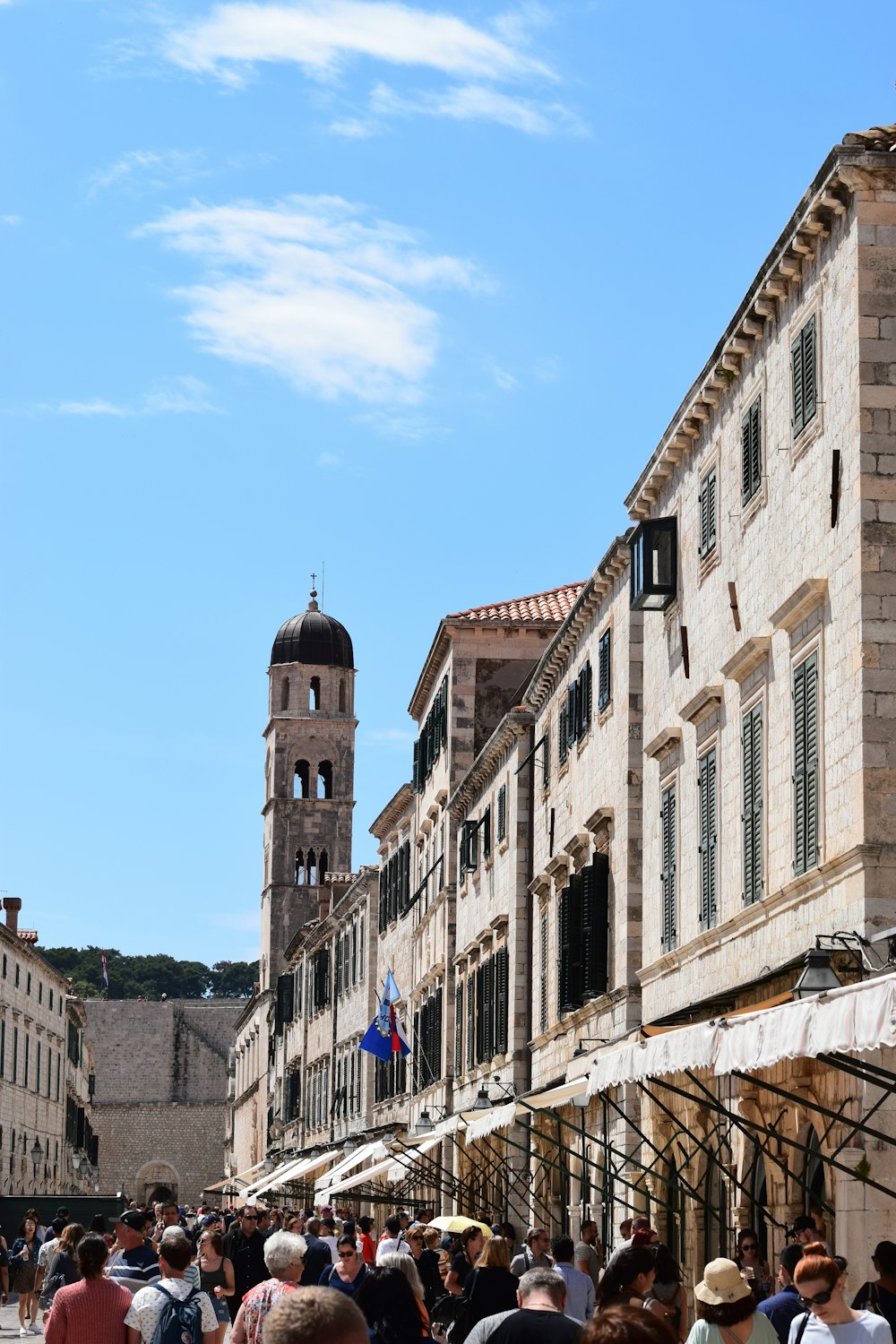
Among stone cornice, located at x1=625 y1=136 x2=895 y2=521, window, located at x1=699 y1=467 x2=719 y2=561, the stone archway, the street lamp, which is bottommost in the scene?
the stone archway

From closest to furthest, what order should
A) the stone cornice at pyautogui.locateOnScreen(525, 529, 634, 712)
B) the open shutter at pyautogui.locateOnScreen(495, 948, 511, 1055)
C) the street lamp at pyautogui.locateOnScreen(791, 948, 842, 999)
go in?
the street lamp at pyautogui.locateOnScreen(791, 948, 842, 999) → the stone cornice at pyautogui.locateOnScreen(525, 529, 634, 712) → the open shutter at pyautogui.locateOnScreen(495, 948, 511, 1055)

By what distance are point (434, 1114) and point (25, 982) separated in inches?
1010

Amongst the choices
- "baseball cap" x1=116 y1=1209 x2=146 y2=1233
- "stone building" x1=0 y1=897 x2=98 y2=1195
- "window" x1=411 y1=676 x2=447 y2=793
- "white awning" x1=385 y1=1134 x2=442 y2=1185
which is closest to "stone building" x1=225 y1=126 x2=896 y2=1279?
"white awning" x1=385 y1=1134 x2=442 y2=1185

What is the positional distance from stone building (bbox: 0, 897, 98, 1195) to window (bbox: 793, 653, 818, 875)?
41.8 metres

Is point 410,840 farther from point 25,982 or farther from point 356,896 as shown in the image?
point 25,982

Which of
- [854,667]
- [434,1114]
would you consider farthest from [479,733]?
[854,667]

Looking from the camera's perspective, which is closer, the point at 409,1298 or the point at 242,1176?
the point at 409,1298

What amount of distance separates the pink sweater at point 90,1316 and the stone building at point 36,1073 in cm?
4613

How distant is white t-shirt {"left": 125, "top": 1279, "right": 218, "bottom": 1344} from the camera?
9836 mm

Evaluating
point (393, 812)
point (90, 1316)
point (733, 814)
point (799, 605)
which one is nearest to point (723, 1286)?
point (90, 1316)

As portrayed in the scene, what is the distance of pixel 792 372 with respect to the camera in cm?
1759

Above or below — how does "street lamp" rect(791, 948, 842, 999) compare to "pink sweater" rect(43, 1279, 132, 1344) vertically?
above

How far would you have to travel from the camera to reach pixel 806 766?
16328mm

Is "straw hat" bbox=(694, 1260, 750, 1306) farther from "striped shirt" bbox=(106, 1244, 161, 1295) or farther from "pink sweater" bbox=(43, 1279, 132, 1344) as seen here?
"striped shirt" bbox=(106, 1244, 161, 1295)
